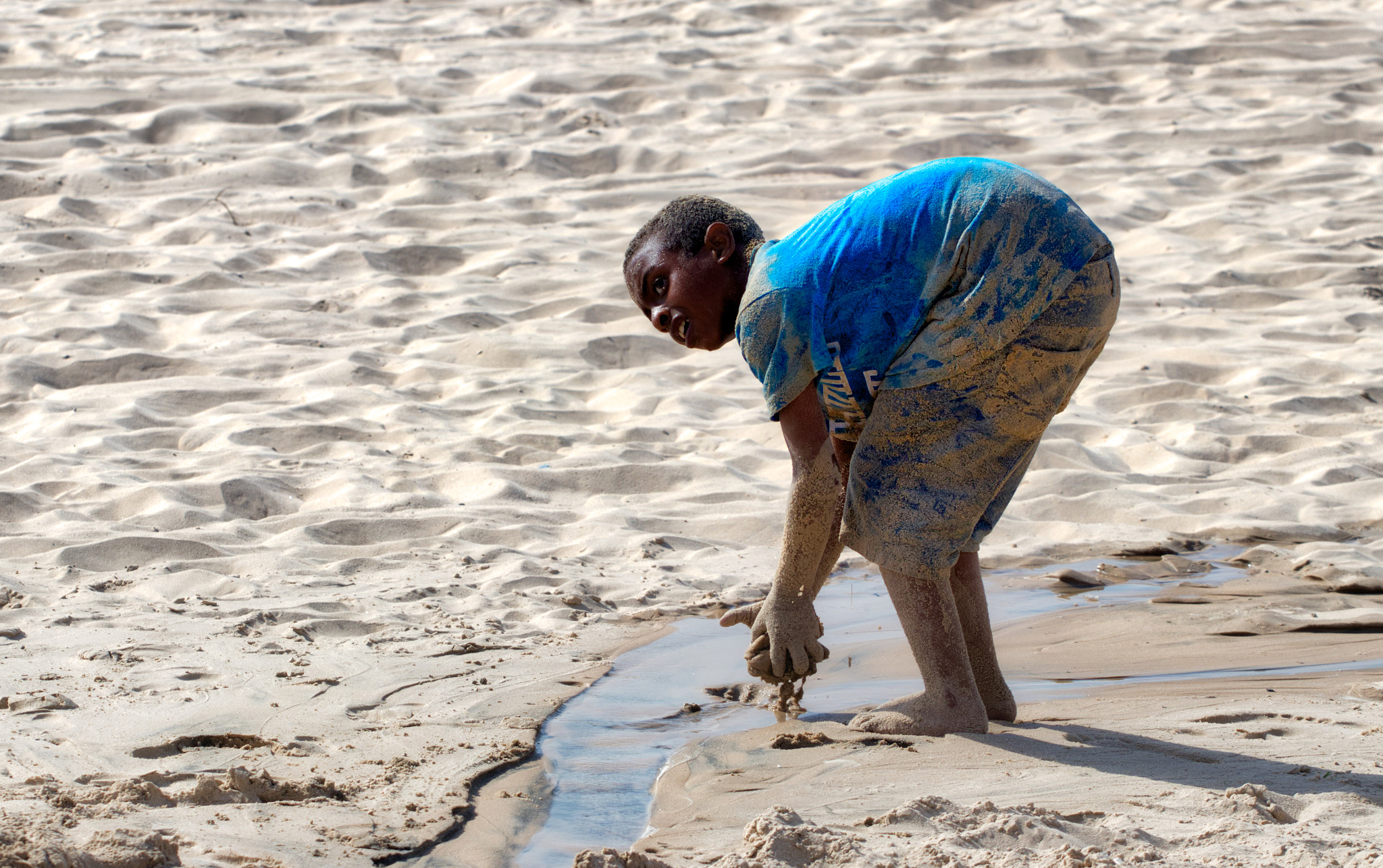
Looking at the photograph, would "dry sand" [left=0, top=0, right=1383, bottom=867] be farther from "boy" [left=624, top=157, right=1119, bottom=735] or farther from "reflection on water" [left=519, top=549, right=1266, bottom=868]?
"boy" [left=624, top=157, right=1119, bottom=735]

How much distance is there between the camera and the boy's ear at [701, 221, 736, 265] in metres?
2.50

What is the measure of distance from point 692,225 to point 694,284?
11 cm

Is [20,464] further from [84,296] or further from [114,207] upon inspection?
[114,207]

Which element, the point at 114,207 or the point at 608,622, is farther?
the point at 114,207

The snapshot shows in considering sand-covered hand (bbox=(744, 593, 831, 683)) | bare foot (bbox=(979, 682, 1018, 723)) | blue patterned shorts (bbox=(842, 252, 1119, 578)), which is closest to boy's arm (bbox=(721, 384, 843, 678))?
sand-covered hand (bbox=(744, 593, 831, 683))

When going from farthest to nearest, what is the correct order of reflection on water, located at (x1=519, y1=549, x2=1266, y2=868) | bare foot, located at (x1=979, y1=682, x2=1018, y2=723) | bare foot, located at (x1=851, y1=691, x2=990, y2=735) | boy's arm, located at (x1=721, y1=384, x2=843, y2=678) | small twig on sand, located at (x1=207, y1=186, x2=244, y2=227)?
small twig on sand, located at (x1=207, y1=186, x2=244, y2=227) → bare foot, located at (x1=979, y1=682, x2=1018, y2=723) → bare foot, located at (x1=851, y1=691, x2=990, y2=735) → boy's arm, located at (x1=721, y1=384, x2=843, y2=678) → reflection on water, located at (x1=519, y1=549, x2=1266, y2=868)

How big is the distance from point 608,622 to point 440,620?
1.31 feet

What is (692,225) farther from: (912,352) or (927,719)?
(927,719)

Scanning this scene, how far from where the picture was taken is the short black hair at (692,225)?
252 centimetres

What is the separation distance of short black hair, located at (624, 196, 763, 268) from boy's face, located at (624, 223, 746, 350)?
0.04ft

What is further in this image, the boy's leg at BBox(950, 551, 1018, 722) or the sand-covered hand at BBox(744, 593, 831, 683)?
the boy's leg at BBox(950, 551, 1018, 722)

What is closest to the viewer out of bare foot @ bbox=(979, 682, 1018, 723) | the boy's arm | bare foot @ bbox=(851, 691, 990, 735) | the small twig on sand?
the boy's arm

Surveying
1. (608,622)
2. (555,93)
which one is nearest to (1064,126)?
(555,93)

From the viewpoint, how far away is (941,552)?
2414mm
